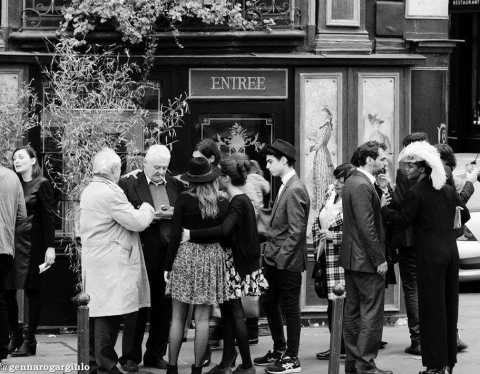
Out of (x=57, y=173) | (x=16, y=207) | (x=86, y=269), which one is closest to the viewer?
(x=86, y=269)

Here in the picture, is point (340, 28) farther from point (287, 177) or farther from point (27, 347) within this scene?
point (27, 347)

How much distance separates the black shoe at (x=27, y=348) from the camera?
1157 centimetres

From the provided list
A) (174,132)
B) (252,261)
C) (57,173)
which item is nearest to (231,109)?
(174,132)

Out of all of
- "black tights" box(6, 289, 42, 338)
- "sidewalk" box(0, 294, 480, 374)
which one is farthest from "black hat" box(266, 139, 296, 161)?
"black tights" box(6, 289, 42, 338)

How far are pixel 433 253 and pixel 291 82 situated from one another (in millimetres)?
3552

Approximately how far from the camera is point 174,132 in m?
13.1

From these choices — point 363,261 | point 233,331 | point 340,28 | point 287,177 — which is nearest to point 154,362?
point 233,331

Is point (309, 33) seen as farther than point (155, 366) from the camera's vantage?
Yes

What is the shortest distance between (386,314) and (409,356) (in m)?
1.69


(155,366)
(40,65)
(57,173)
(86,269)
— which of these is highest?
(40,65)

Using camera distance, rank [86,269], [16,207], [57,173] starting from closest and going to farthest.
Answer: [86,269] < [16,207] < [57,173]

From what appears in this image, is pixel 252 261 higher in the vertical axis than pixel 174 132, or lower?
lower

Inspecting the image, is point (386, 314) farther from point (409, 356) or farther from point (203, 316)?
point (203, 316)

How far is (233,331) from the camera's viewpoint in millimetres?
10766
